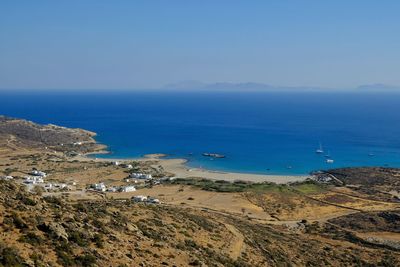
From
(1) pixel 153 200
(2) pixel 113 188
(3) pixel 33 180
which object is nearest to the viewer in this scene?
(1) pixel 153 200

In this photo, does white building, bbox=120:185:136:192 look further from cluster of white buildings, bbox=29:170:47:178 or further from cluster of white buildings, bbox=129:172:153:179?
cluster of white buildings, bbox=29:170:47:178

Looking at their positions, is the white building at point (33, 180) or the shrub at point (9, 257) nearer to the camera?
the shrub at point (9, 257)

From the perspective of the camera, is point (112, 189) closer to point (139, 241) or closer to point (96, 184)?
point (96, 184)

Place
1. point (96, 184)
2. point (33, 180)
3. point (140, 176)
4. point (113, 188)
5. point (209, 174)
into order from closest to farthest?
point (113, 188) → point (33, 180) → point (96, 184) → point (140, 176) → point (209, 174)

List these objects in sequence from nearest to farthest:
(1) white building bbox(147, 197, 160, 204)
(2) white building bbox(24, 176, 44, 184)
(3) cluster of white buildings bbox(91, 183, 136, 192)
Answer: (1) white building bbox(147, 197, 160, 204) < (3) cluster of white buildings bbox(91, 183, 136, 192) < (2) white building bbox(24, 176, 44, 184)

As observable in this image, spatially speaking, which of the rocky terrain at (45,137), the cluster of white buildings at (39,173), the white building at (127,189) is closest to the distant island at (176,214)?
the white building at (127,189)

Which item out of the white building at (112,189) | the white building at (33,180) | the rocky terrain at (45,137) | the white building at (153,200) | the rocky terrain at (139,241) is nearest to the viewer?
the rocky terrain at (139,241)

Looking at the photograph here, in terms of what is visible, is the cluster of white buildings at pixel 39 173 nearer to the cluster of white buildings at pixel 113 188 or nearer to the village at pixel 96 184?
the village at pixel 96 184

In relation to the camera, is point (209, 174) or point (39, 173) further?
point (209, 174)

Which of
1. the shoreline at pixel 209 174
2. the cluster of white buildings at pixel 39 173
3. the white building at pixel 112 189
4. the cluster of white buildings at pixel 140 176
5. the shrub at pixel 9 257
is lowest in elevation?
the shoreline at pixel 209 174

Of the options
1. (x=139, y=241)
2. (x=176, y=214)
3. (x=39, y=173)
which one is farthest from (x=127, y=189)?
(x=139, y=241)

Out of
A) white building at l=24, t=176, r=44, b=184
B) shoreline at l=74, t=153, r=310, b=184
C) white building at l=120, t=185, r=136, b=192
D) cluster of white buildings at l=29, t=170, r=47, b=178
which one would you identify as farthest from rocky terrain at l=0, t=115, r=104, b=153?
white building at l=120, t=185, r=136, b=192

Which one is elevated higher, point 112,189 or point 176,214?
point 176,214

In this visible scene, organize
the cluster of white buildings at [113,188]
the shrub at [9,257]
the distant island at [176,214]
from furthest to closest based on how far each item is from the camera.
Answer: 1. the cluster of white buildings at [113,188]
2. the distant island at [176,214]
3. the shrub at [9,257]
